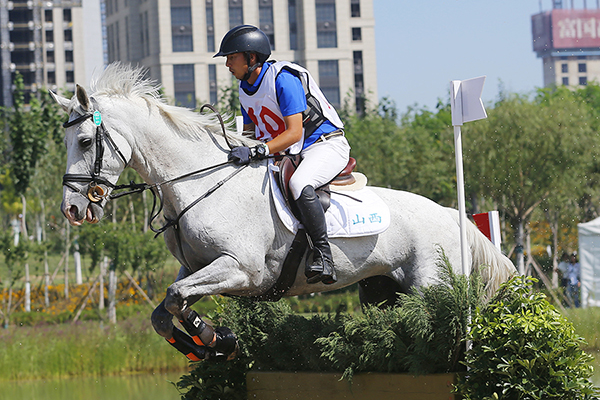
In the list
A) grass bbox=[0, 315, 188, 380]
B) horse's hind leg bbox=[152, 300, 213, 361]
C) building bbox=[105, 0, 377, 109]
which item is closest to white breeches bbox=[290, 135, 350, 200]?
horse's hind leg bbox=[152, 300, 213, 361]

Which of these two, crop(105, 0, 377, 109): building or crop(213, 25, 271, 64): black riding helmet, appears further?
crop(105, 0, 377, 109): building

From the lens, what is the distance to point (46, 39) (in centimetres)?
6650

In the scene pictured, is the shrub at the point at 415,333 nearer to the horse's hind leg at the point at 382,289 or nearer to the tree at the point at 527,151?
the horse's hind leg at the point at 382,289

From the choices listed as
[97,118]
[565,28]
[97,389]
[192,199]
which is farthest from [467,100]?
[565,28]

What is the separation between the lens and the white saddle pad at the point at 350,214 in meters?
3.94

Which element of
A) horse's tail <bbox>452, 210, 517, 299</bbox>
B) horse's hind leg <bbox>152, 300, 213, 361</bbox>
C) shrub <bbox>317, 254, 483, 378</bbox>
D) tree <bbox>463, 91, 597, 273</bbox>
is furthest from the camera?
tree <bbox>463, 91, 597, 273</bbox>

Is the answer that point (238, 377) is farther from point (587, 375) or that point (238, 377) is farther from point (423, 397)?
point (587, 375)

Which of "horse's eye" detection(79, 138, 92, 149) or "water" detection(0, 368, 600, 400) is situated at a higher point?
"horse's eye" detection(79, 138, 92, 149)

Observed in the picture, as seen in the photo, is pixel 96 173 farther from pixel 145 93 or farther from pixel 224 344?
pixel 224 344

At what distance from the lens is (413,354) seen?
13.0ft

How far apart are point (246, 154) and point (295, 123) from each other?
325 millimetres

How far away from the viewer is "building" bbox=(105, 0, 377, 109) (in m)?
54.9

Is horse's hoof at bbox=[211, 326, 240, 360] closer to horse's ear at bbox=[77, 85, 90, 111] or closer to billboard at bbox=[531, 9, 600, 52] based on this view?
horse's ear at bbox=[77, 85, 90, 111]

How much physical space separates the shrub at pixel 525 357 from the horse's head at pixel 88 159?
2.11 metres
